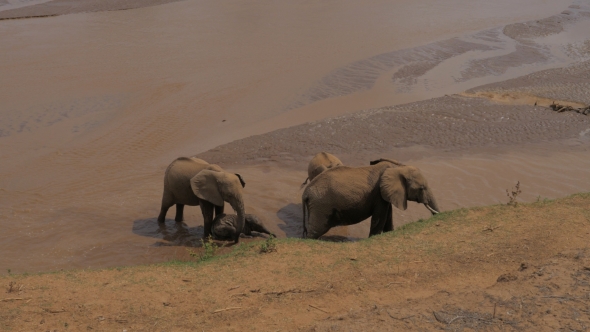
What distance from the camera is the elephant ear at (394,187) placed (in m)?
9.40

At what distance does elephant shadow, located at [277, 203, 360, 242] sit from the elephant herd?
0.51 m

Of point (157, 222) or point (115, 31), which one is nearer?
point (157, 222)

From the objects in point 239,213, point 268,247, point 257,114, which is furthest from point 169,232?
point 257,114

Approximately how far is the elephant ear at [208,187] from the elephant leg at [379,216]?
2480 millimetres

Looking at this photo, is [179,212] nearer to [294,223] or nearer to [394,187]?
[294,223]

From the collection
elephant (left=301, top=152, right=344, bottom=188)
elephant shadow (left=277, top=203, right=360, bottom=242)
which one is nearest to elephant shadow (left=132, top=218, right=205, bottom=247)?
elephant shadow (left=277, top=203, right=360, bottom=242)

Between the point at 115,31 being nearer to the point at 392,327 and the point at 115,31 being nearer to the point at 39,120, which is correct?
the point at 39,120

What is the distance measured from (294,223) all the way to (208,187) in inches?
76.1

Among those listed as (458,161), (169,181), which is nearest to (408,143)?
(458,161)

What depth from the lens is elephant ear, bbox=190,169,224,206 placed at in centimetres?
998

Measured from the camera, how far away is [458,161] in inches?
553

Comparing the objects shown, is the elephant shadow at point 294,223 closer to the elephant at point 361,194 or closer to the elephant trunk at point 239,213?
the elephant at point 361,194

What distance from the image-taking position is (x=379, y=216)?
988 cm

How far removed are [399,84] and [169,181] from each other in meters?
11.4
